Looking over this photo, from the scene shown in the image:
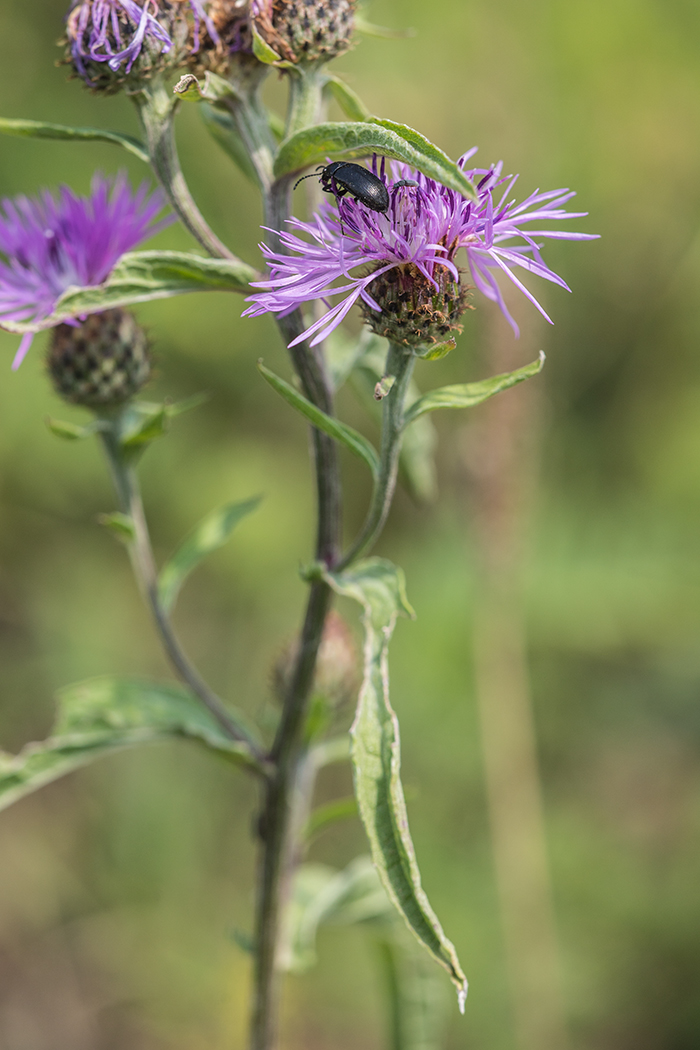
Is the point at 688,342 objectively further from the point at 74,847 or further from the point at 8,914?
the point at 8,914

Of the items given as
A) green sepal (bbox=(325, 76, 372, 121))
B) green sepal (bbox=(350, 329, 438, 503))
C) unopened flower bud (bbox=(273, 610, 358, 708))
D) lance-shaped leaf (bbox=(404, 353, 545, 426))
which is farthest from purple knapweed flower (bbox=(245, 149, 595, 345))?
unopened flower bud (bbox=(273, 610, 358, 708))

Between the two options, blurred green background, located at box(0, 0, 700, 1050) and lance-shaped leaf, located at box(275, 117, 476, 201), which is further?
blurred green background, located at box(0, 0, 700, 1050)

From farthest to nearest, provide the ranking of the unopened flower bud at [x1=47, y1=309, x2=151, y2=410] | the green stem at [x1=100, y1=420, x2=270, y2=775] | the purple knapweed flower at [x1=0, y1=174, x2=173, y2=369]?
the unopened flower bud at [x1=47, y1=309, x2=151, y2=410], the purple knapweed flower at [x1=0, y1=174, x2=173, y2=369], the green stem at [x1=100, y1=420, x2=270, y2=775]

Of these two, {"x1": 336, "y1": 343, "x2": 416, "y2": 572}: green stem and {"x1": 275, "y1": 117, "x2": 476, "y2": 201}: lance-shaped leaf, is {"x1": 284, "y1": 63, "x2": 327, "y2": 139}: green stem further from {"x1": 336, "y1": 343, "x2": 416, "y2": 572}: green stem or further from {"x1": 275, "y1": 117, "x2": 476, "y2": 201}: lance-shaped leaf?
{"x1": 336, "y1": 343, "x2": 416, "y2": 572}: green stem

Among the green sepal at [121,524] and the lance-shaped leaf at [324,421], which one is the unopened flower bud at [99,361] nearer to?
the green sepal at [121,524]

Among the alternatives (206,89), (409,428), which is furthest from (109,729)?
(206,89)

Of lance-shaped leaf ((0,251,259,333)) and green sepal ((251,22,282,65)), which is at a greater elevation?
green sepal ((251,22,282,65))

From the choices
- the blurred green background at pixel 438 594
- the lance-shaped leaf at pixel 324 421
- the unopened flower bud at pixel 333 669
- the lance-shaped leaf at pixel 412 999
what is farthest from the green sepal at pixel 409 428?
the blurred green background at pixel 438 594
